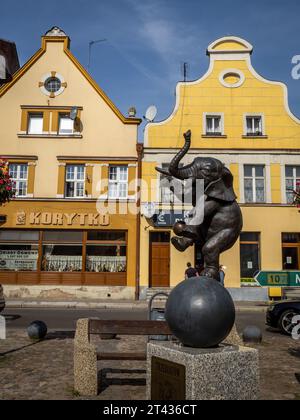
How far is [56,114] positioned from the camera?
21672 millimetres

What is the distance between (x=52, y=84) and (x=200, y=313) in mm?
20640

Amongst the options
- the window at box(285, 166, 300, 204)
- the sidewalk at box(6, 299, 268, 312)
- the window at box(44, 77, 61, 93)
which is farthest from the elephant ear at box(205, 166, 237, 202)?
the window at box(44, 77, 61, 93)

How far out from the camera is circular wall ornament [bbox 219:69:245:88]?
71.8ft

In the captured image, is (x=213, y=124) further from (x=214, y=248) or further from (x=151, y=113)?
(x=214, y=248)

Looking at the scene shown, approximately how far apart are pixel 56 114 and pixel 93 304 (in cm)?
1003

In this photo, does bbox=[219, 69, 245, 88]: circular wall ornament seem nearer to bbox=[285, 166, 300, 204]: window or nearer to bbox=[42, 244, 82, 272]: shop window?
bbox=[285, 166, 300, 204]: window

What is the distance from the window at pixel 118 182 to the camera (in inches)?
831

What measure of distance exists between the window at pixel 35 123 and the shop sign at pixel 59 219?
4.39 meters

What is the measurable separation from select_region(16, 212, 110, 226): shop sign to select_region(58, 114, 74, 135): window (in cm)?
437

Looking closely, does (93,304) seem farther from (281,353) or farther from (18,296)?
(281,353)

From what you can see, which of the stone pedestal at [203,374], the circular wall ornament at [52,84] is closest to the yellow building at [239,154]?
the circular wall ornament at [52,84]

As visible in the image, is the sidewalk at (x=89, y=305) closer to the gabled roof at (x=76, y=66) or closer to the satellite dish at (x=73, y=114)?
the satellite dish at (x=73, y=114)

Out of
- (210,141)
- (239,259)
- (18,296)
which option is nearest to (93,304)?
(18,296)

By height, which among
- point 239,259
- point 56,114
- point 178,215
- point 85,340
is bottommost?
point 85,340
